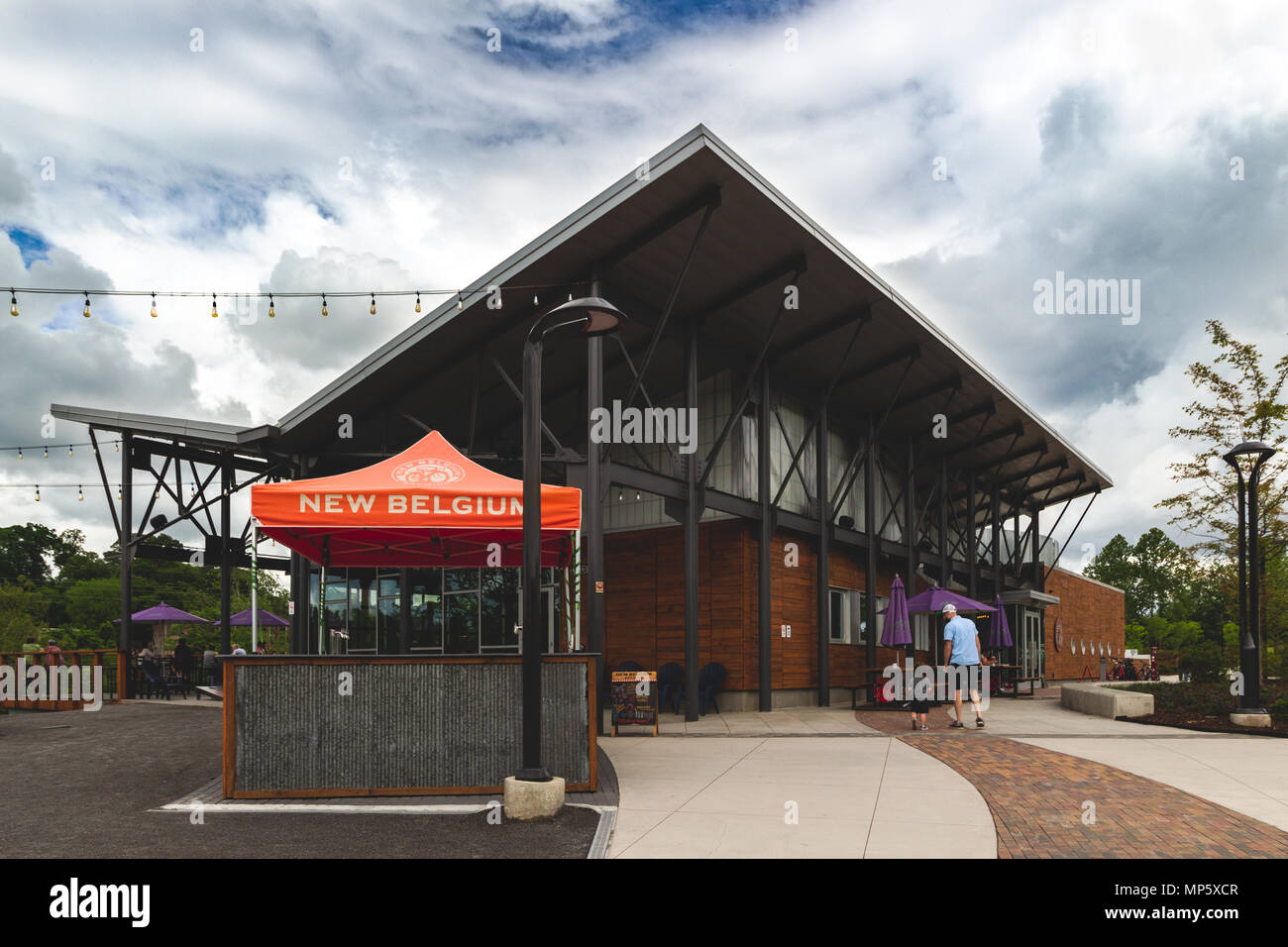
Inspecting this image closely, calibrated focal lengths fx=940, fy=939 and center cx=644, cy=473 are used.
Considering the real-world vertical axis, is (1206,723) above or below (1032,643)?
above

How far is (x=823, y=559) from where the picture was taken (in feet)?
63.6

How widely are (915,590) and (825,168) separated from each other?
14.7 meters

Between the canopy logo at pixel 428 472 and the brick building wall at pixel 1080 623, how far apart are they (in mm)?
31500

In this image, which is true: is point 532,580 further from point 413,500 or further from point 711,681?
point 711,681

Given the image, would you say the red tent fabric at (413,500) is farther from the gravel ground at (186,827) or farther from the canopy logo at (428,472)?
the gravel ground at (186,827)

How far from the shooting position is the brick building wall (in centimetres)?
3622

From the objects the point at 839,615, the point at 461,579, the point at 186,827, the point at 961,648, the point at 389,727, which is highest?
the point at 461,579

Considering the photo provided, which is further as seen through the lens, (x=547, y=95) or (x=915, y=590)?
(x=915, y=590)

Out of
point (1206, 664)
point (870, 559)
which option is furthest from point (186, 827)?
point (1206, 664)

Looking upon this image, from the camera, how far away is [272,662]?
24.5 ft
